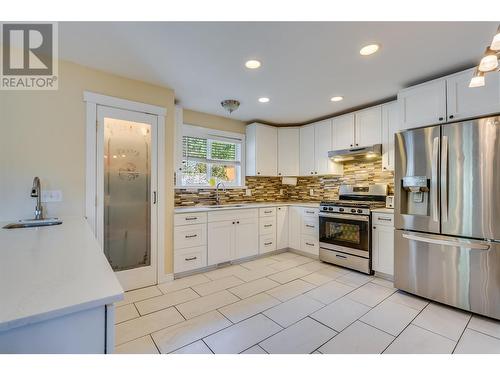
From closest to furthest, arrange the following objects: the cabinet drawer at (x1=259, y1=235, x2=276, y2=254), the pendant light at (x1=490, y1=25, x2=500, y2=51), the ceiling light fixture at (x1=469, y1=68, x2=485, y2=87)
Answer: the pendant light at (x1=490, y1=25, x2=500, y2=51)
the ceiling light fixture at (x1=469, y1=68, x2=485, y2=87)
the cabinet drawer at (x1=259, y1=235, x2=276, y2=254)

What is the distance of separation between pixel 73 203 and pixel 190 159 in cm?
180

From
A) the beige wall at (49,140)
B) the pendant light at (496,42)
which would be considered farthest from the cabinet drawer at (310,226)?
the beige wall at (49,140)

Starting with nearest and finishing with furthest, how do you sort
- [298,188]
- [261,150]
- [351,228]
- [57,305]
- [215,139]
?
[57,305]
[351,228]
[215,139]
[261,150]
[298,188]

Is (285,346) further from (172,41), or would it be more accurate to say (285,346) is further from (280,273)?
(172,41)

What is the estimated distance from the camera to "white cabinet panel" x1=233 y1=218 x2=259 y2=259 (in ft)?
11.9

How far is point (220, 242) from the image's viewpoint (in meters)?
3.43

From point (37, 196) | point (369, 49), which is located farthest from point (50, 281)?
point (369, 49)

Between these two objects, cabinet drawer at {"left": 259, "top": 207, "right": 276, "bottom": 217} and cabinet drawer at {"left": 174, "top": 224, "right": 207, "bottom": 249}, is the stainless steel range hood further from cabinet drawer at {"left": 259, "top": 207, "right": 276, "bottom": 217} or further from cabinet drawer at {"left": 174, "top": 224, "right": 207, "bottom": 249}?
cabinet drawer at {"left": 174, "top": 224, "right": 207, "bottom": 249}

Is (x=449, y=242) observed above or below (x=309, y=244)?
above

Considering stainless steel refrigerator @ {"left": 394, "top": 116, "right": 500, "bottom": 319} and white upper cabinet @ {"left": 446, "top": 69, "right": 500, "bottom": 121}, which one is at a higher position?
white upper cabinet @ {"left": 446, "top": 69, "right": 500, "bottom": 121}

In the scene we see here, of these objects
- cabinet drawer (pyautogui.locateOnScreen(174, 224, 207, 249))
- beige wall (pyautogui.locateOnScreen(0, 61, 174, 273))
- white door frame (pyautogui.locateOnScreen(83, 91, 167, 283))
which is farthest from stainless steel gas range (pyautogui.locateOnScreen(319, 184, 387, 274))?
beige wall (pyautogui.locateOnScreen(0, 61, 174, 273))

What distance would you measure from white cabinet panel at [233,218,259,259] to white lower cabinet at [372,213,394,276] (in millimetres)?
1696

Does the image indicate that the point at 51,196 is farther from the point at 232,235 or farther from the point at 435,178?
the point at 435,178

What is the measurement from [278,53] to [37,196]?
2.45 m
